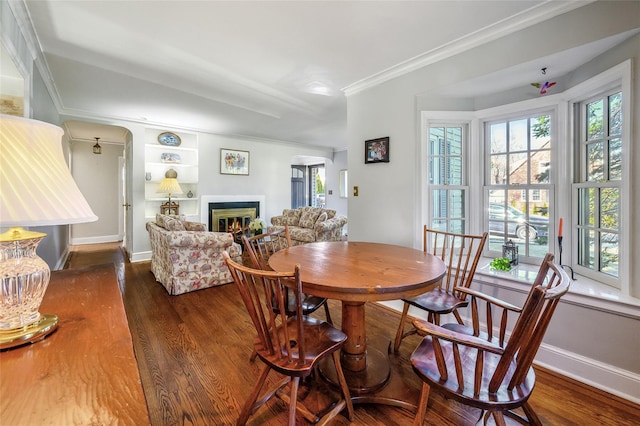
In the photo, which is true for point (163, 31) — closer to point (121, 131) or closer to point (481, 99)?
point (481, 99)

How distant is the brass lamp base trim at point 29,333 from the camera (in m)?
0.79

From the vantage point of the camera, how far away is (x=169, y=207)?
201 inches

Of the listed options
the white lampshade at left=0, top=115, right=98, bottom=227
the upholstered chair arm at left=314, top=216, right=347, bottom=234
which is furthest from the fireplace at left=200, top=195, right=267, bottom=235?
the white lampshade at left=0, top=115, right=98, bottom=227

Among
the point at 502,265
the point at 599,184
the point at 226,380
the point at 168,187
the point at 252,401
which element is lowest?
the point at 226,380

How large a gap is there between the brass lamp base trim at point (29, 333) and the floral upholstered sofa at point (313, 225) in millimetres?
4028

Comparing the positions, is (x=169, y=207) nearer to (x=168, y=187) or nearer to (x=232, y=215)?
(x=168, y=187)

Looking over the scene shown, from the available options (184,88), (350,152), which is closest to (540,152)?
(350,152)

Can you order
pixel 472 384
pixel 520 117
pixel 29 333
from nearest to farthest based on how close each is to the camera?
pixel 29 333
pixel 472 384
pixel 520 117

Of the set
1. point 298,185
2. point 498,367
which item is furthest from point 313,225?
point 298,185

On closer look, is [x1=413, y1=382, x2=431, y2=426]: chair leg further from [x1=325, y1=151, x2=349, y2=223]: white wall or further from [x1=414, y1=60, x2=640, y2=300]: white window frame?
[x1=325, y1=151, x2=349, y2=223]: white wall

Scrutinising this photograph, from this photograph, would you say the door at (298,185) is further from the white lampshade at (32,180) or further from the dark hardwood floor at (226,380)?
the white lampshade at (32,180)

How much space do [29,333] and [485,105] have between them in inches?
134

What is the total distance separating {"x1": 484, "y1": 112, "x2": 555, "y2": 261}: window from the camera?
2441 millimetres

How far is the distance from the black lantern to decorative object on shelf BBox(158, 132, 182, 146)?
549 centimetres
